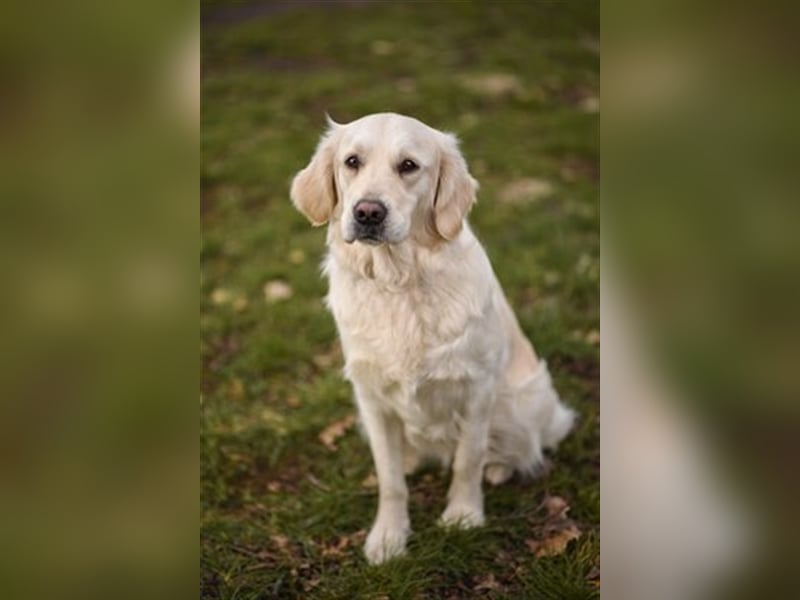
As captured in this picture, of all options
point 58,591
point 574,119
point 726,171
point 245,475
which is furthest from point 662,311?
point 574,119

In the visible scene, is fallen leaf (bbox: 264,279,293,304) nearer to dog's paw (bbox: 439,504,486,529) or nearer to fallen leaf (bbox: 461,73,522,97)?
dog's paw (bbox: 439,504,486,529)

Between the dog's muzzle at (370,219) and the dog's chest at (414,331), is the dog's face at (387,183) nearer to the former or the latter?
the dog's muzzle at (370,219)

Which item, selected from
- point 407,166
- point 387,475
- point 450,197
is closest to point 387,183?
point 407,166

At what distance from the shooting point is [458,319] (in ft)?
7.77

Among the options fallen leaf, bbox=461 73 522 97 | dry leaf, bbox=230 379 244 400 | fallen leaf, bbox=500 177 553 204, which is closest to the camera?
dry leaf, bbox=230 379 244 400

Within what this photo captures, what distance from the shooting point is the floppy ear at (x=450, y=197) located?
230 cm

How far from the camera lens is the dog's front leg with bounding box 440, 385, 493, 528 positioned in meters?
2.56

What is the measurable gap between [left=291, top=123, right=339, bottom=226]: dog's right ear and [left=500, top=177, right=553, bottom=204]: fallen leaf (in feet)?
9.14

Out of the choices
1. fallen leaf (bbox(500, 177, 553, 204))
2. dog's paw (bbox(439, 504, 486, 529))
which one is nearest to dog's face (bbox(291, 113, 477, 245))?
dog's paw (bbox(439, 504, 486, 529))

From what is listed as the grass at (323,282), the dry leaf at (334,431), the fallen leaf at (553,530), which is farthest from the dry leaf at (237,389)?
the fallen leaf at (553,530)

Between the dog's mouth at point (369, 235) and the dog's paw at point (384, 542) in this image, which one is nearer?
the dog's mouth at point (369, 235)

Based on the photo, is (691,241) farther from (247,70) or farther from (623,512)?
(247,70)

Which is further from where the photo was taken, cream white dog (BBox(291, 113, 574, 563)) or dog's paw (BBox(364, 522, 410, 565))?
dog's paw (BBox(364, 522, 410, 565))

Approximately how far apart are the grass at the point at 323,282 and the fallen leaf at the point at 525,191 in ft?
0.11
